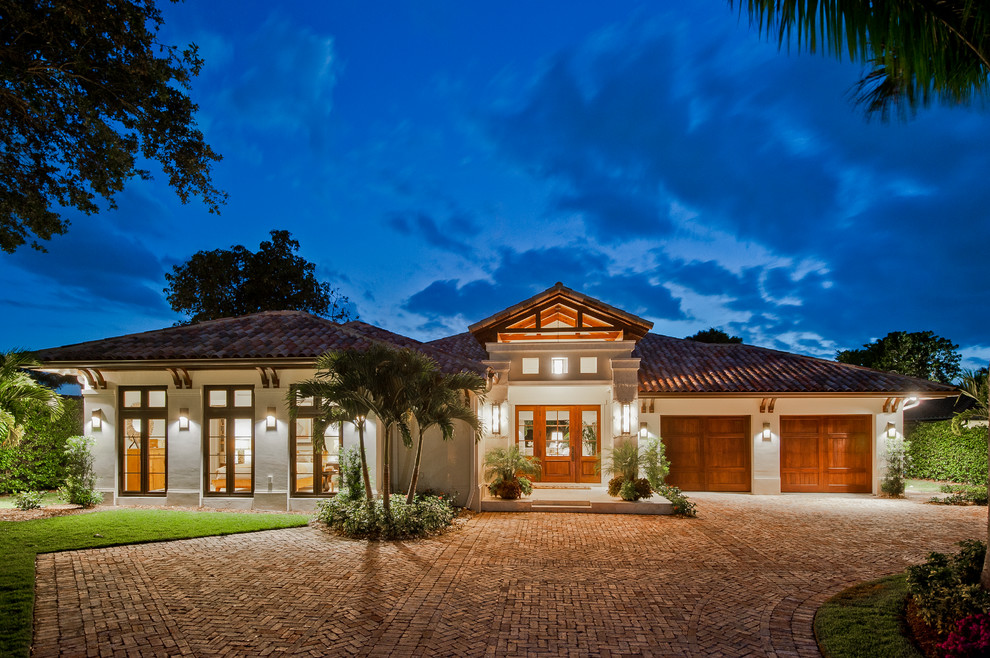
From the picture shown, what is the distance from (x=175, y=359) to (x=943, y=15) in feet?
45.2

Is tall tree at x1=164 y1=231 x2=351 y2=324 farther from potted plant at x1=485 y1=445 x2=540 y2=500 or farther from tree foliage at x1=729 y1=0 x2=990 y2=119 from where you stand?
tree foliage at x1=729 y1=0 x2=990 y2=119

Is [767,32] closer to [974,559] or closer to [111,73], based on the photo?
[974,559]

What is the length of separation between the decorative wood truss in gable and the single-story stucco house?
1.6 inches

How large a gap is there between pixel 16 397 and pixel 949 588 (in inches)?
597

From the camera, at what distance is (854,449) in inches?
630

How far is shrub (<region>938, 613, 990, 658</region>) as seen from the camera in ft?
15.3

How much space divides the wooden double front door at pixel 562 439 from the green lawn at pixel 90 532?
701cm

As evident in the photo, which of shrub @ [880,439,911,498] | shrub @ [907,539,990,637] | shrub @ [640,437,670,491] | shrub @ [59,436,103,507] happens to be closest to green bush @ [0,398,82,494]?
shrub @ [59,436,103,507]

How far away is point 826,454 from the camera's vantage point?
52.7ft

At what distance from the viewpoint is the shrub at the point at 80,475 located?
12.9 meters

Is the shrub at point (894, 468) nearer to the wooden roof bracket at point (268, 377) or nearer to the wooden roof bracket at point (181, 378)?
the wooden roof bracket at point (268, 377)

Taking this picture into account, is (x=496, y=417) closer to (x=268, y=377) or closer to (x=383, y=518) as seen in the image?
(x=383, y=518)

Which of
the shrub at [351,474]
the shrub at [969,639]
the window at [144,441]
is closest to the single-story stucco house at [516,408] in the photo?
the window at [144,441]

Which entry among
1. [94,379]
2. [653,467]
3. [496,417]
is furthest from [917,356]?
[94,379]
